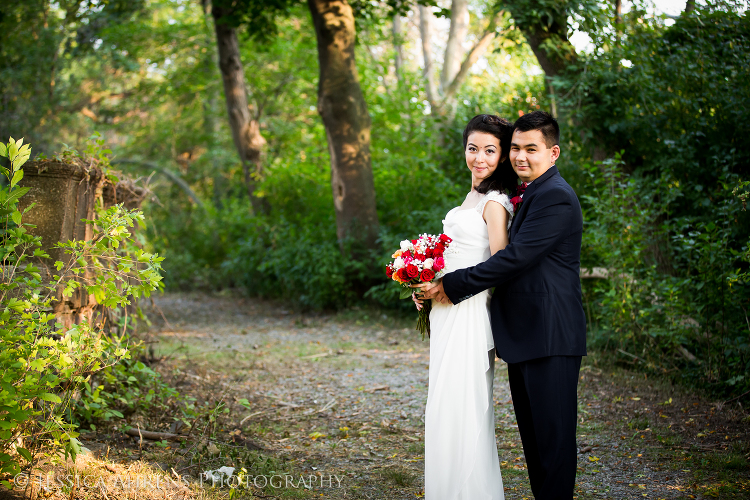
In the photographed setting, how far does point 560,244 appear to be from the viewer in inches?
113

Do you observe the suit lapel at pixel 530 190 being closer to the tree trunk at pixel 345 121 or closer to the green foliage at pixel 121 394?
the green foliage at pixel 121 394

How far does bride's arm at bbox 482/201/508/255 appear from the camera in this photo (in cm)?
306

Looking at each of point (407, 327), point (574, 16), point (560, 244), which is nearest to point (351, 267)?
point (407, 327)

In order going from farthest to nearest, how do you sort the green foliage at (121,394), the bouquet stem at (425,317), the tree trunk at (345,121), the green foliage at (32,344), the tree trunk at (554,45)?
the tree trunk at (345,121)
the tree trunk at (554,45)
the green foliage at (121,394)
the bouquet stem at (425,317)
the green foliage at (32,344)

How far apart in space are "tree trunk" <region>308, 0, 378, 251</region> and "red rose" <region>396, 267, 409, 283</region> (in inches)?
282

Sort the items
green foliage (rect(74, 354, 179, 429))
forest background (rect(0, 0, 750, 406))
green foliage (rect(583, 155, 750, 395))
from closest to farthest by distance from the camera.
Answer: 1. green foliage (rect(74, 354, 179, 429))
2. green foliage (rect(583, 155, 750, 395))
3. forest background (rect(0, 0, 750, 406))

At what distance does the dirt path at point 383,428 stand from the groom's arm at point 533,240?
157cm

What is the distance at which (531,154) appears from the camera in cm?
298

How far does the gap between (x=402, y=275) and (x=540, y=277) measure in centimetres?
73

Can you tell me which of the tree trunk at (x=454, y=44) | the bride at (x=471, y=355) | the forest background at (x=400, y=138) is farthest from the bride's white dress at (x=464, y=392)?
the tree trunk at (x=454, y=44)

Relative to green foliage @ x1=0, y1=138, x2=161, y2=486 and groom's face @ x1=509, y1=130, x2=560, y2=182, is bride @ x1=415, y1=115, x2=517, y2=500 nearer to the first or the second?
groom's face @ x1=509, y1=130, x2=560, y2=182

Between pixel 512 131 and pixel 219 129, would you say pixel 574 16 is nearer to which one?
pixel 512 131

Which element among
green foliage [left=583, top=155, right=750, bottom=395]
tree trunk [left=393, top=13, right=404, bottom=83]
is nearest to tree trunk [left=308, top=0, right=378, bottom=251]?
green foliage [left=583, top=155, right=750, bottom=395]

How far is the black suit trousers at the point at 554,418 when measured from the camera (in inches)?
110
